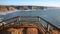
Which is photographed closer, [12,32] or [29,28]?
[12,32]

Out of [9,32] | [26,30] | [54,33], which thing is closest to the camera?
[9,32]

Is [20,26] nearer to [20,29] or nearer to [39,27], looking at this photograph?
[20,29]

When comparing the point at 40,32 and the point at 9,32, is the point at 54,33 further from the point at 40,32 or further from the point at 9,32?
the point at 9,32

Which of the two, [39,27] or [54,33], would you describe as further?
[54,33]

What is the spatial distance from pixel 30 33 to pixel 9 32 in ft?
3.37

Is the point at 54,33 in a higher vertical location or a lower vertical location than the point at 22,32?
lower

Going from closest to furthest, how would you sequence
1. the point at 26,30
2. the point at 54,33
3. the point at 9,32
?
the point at 9,32 < the point at 26,30 < the point at 54,33

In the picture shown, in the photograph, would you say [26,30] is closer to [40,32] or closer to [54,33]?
[40,32]

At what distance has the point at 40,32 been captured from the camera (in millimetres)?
7195

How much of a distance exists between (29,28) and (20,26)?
486 millimetres

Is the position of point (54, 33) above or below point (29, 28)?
below

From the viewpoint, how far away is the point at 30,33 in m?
7.18

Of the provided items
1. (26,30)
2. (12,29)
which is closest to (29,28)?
(26,30)

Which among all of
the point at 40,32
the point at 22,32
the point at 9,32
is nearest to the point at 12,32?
the point at 9,32
